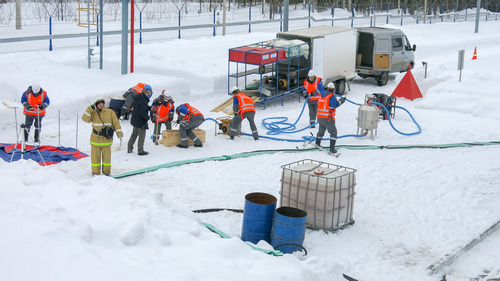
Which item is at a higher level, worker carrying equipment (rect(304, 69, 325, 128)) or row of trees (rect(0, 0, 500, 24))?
row of trees (rect(0, 0, 500, 24))

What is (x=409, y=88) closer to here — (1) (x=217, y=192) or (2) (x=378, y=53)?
(2) (x=378, y=53)

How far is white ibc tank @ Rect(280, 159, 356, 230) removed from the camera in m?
10.3

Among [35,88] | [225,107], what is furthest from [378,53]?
[35,88]

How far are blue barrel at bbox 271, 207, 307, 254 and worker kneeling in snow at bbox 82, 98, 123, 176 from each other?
4502 millimetres

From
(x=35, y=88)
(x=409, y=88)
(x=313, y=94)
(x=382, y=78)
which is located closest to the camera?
(x=35, y=88)

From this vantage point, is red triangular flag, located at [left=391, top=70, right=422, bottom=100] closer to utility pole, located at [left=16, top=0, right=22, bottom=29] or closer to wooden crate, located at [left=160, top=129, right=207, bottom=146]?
wooden crate, located at [left=160, top=129, right=207, bottom=146]

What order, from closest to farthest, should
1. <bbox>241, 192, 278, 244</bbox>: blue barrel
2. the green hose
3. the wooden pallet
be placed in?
<bbox>241, 192, 278, 244</bbox>: blue barrel < the green hose < the wooden pallet

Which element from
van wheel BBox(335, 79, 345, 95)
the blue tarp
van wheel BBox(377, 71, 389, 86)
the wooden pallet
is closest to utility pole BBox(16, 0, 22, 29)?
the wooden pallet

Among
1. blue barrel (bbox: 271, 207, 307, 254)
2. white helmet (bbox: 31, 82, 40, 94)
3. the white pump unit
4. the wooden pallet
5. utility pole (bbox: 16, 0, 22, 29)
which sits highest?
utility pole (bbox: 16, 0, 22, 29)

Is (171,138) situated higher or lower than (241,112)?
lower

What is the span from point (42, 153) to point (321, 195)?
6.75 metres

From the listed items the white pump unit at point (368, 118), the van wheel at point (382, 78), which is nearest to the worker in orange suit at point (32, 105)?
the white pump unit at point (368, 118)

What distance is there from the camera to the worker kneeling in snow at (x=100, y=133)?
12.6 metres

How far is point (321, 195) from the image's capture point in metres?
10.3
